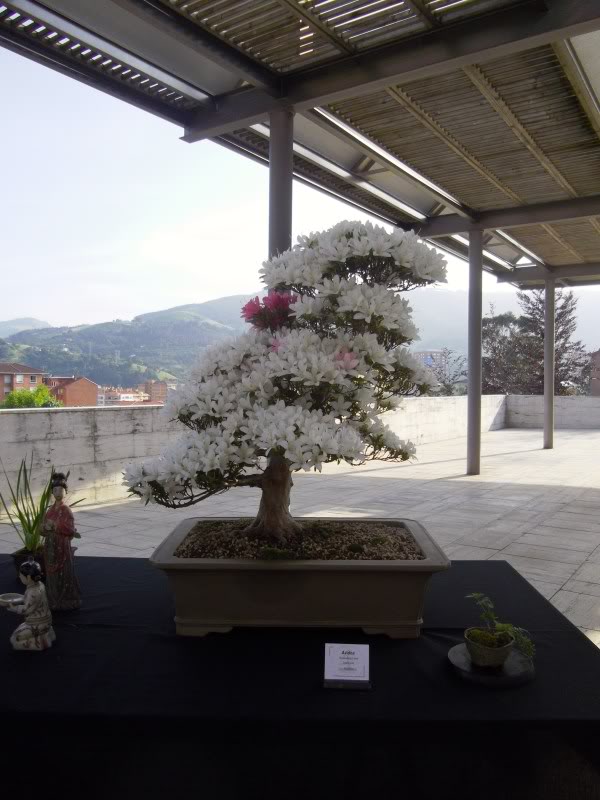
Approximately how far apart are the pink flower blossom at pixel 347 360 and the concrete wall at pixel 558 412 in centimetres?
1488

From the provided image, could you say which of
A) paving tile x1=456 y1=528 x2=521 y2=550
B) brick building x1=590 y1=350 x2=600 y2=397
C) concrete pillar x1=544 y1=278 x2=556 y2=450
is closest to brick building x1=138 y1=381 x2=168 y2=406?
paving tile x1=456 y1=528 x2=521 y2=550

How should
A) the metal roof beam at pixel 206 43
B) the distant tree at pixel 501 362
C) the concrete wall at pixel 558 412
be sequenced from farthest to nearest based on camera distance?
the distant tree at pixel 501 362 → the concrete wall at pixel 558 412 → the metal roof beam at pixel 206 43

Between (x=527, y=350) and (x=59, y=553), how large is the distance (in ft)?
80.7

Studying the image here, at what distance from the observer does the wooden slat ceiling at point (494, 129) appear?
4074 millimetres

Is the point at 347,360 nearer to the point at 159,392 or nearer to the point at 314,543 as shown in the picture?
the point at 314,543

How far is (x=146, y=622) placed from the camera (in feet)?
5.01

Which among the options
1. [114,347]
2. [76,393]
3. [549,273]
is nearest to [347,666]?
[76,393]

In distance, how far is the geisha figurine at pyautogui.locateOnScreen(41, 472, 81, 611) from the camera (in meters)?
1.54

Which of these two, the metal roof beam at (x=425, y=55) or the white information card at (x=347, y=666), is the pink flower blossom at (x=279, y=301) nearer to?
the white information card at (x=347, y=666)

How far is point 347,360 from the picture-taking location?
57.3 inches

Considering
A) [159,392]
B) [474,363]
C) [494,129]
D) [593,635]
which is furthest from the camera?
[474,363]

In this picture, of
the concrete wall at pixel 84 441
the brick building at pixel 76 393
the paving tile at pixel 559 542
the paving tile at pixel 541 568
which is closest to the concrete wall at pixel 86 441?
the concrete wall at pixel 84 441

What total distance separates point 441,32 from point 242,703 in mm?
3606

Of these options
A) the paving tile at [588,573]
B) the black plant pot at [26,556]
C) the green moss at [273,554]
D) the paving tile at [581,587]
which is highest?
the green moss at [273,554]
